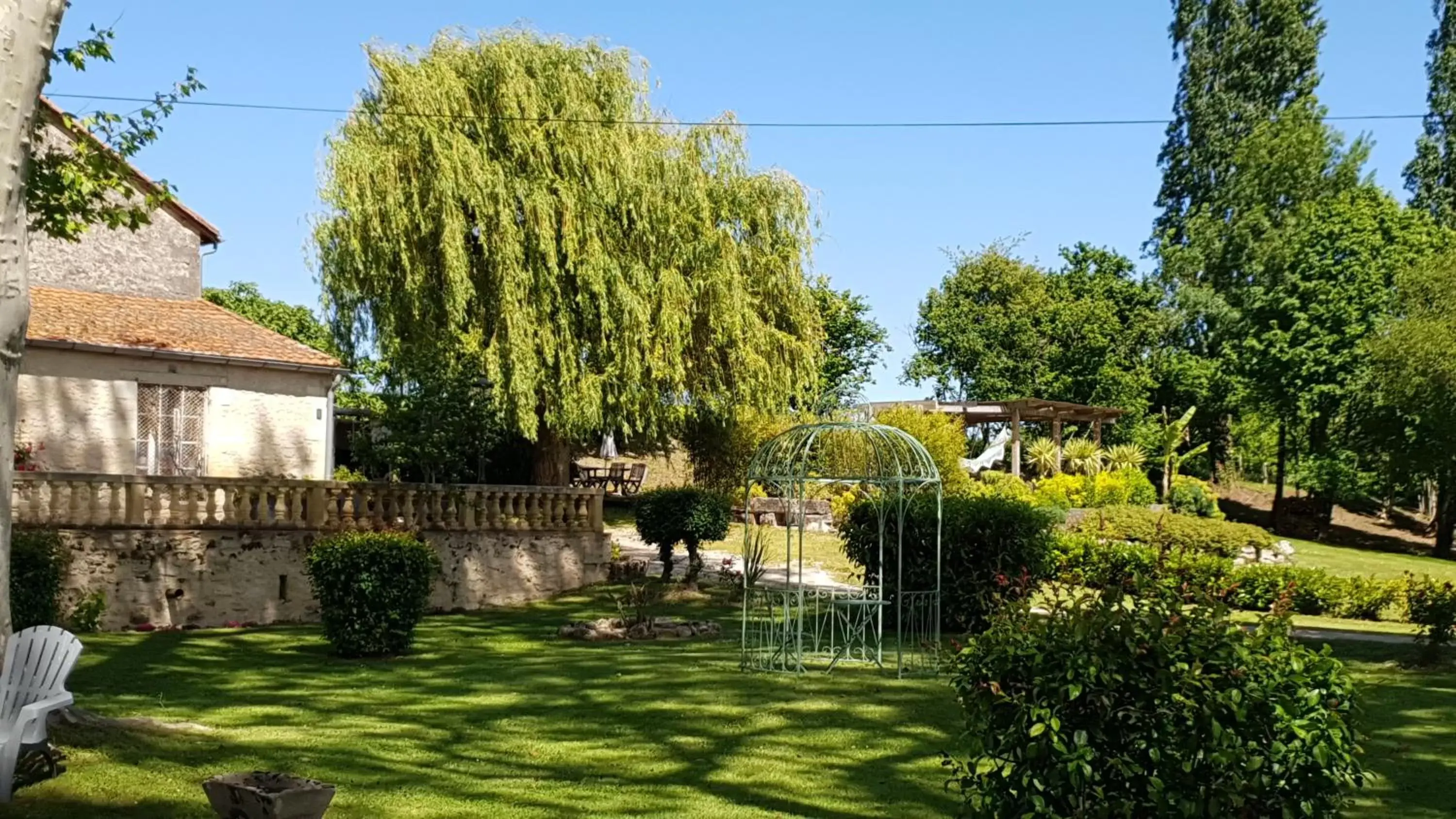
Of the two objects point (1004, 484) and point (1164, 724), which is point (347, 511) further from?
point (1004, 484)

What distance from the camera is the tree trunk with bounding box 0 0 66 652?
20.0ft

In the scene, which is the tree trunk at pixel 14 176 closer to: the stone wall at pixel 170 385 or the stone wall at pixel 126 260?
the stone wall at pixel 170 385

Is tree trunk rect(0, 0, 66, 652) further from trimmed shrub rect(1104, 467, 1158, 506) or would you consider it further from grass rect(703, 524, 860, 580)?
trimmed shrub rect(1104, 467, 1158, 506)

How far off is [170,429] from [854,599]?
41.2ft

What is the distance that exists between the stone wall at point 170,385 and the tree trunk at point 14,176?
13.2 meters

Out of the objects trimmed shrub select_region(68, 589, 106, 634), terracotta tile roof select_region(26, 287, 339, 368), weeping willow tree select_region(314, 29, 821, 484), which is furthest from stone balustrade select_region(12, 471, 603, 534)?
terracotta tile roof select_region(26, 287, 339, 368)

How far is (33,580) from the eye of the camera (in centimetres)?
1352

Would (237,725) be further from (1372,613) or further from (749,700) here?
(1372,613)

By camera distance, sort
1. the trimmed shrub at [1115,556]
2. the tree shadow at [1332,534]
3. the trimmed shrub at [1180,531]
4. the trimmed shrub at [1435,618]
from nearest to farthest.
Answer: the trimmed shrub at [1435,618] < the trimmed shrub at [1115,556] < the trimmed shrub at [1180,531] < the tree shadow at [1332,534]

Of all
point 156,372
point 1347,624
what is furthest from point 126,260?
point 1347,624

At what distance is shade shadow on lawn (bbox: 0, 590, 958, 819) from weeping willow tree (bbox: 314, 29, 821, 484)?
840cm

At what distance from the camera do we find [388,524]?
1989 centimetres

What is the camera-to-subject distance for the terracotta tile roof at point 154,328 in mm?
→ 20062

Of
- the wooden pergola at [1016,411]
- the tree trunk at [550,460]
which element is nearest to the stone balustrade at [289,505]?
the tree trunk at [550,460]
